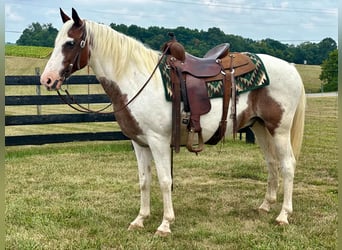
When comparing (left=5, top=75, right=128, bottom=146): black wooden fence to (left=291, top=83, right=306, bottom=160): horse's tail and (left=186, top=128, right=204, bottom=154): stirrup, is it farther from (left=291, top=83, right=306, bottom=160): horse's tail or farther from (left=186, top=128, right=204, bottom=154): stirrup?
(left=291, top=83, right=306, bottom=160): horse's tail

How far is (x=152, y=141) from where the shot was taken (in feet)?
12.1

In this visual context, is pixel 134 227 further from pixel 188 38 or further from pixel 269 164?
pixel 188 38

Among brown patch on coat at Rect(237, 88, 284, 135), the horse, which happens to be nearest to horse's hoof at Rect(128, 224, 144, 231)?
the horse

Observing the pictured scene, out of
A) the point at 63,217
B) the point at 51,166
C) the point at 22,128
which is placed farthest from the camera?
the point at 22,128

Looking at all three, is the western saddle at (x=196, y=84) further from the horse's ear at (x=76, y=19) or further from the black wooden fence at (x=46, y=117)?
the black wooden fence at (x=46, y=117)

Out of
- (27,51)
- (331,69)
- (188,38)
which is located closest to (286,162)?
(188,38)

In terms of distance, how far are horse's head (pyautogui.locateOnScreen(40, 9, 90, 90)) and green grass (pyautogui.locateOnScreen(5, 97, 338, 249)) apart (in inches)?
56.6

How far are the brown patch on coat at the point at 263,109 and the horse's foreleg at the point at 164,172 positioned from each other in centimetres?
87

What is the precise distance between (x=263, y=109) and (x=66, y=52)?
202cm

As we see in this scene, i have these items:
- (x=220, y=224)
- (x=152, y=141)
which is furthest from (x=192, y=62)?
(x=220, y=224)

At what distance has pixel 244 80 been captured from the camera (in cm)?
405

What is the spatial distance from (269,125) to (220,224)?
3.71 feet

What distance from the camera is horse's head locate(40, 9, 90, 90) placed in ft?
11.3

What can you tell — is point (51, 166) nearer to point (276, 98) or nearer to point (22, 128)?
point (276, 98)
